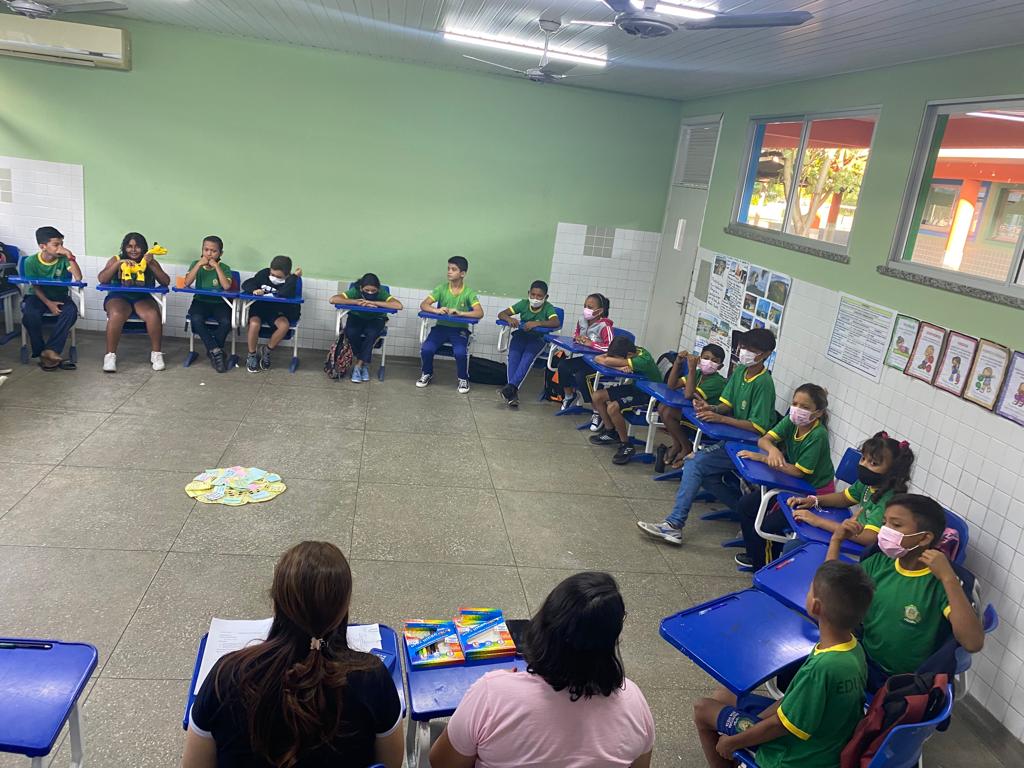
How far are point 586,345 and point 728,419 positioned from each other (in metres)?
2.00

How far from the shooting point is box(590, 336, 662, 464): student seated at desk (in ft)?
20.6

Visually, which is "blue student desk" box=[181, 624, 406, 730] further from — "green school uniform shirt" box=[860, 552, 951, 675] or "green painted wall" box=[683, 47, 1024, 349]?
"green painted wall" box=[683, 47, 1024, 349]

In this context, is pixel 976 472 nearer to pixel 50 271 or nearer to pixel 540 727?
pixel 540 727

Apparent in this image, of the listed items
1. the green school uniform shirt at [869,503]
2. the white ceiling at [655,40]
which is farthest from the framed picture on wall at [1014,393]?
the white ceiling at [655,40]

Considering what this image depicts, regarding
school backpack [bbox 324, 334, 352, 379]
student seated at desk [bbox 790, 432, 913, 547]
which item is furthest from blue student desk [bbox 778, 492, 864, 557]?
school backpack [bbox 324, 334, 352, 379]

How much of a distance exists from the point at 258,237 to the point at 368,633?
6390 millimetres

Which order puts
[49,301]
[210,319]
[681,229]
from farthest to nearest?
[681,229], [210,319], [49,301]

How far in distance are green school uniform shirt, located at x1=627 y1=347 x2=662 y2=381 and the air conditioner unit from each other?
18.9 feet

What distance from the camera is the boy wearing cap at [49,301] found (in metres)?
6.63

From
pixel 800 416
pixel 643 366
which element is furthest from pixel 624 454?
pixel 800 416

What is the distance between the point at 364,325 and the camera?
295 inches

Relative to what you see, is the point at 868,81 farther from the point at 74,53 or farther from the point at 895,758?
the point at 74,53

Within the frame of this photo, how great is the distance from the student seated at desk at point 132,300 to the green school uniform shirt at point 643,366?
445 cm

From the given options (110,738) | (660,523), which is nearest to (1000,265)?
(660,523)
